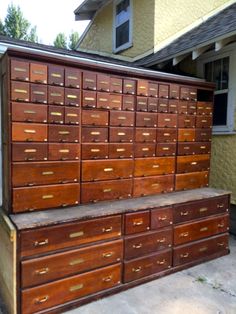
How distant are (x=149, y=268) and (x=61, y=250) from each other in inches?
43.5

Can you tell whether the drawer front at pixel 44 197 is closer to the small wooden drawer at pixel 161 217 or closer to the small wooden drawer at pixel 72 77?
the small wooden drawer at pixel 161 217

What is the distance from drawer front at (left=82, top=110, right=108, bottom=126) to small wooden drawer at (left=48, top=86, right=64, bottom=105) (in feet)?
0.94

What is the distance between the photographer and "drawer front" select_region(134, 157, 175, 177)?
3.51m

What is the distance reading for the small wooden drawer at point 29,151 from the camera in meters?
2.65

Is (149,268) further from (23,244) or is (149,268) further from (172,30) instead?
(172,30)

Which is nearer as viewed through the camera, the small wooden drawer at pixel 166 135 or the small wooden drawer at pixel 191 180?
the small wooden drawer at pixel 166 135

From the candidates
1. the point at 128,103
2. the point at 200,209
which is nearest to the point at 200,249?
the point at 200,209

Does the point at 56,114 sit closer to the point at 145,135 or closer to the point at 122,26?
the point at 145,135

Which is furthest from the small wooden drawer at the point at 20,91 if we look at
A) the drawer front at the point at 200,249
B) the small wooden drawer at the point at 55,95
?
the drawer front at the point at 200,249

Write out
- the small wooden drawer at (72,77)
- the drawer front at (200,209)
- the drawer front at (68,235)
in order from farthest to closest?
the drawer front at (200,209) < the small wooden drawer at (72,77) < the drawer front at (68,235)

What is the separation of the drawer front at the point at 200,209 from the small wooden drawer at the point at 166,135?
871 mm

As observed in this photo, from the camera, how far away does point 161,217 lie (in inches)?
127

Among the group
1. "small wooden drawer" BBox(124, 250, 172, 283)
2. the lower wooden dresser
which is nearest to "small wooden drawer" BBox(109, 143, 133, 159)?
the lower wooden dresser

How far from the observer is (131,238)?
2.99 meters
